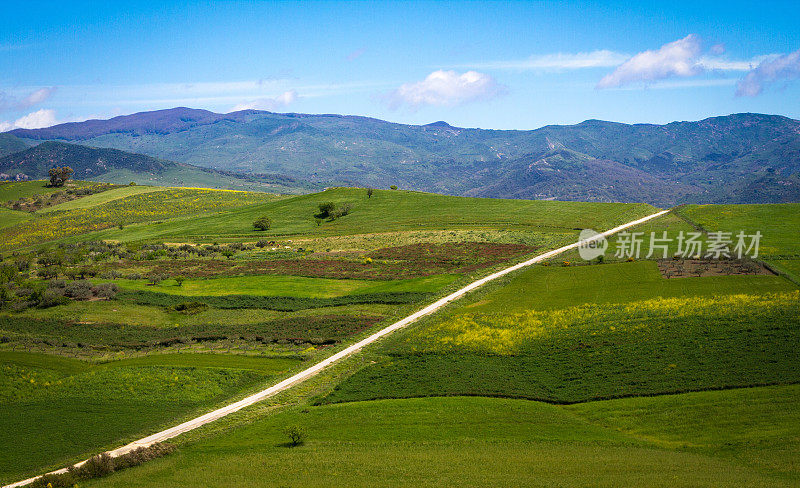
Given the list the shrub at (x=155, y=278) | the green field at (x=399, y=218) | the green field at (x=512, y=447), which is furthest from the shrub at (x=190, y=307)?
the green field at (x=399, y=218)

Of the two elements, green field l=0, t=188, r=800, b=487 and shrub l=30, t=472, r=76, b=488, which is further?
green field l=0, t=188, r=800, b=487

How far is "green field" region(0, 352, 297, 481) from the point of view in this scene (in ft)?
120

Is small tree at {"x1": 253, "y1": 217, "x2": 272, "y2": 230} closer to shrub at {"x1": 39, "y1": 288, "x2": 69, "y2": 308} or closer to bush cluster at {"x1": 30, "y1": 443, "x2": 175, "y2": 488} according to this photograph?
shrub at {"x1": 39, "y1": 288, "x2": 69, "y2": 308}

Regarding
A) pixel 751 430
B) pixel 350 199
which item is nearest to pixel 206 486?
pixel 751 430

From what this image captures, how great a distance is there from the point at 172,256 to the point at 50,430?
6961cm

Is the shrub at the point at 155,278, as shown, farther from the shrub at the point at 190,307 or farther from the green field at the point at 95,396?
the green field at the point at 95,396

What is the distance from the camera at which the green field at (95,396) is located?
1441 inches

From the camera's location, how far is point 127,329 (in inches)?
2477

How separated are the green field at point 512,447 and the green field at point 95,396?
736 centimetres

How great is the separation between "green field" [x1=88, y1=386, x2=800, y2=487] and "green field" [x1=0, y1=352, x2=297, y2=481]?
7.36 metres

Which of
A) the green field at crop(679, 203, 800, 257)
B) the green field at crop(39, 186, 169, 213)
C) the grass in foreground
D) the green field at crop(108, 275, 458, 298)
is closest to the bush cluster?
the grass in foreground

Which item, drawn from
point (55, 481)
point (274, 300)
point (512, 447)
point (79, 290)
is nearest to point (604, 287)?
point (512, 447)

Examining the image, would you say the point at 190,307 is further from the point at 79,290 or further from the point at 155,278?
the point at 155,278

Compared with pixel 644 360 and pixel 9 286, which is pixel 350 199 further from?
pixel 644 360
